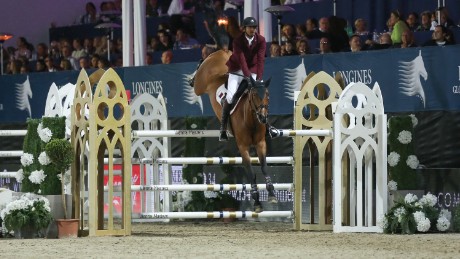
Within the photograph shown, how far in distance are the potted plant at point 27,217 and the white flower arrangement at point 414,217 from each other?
424 centimetres

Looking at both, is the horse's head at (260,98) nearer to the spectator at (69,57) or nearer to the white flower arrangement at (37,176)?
the white flower arrangement at (37,176)

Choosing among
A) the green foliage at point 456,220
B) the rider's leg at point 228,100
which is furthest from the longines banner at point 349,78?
the rider's leg at point 228,100

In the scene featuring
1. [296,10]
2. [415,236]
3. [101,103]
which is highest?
[296,10]

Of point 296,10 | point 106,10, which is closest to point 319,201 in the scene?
point 296,10

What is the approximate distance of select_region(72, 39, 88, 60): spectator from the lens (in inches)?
1035

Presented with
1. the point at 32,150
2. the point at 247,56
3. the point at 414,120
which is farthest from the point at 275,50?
the point at 32,150

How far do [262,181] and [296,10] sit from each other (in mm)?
4891

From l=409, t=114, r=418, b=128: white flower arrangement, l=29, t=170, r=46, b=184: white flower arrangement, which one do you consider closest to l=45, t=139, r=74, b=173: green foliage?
l=29, t=170, r=46, b=184: white flower arrangement

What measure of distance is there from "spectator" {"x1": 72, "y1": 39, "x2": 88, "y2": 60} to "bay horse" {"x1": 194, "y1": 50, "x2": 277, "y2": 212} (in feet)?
33.4

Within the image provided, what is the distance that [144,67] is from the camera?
20.7 metres

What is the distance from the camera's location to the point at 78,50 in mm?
26594

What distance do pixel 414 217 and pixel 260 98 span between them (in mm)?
2444

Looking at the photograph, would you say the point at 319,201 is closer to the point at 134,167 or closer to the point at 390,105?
the point at 390,105

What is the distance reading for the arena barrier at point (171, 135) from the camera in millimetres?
15039
